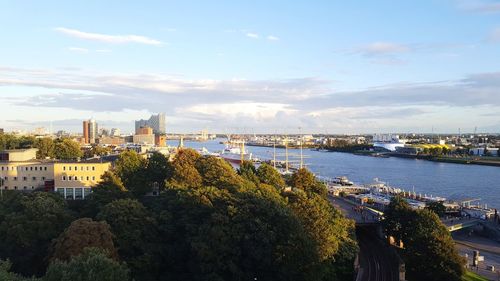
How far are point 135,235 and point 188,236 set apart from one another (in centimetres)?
122

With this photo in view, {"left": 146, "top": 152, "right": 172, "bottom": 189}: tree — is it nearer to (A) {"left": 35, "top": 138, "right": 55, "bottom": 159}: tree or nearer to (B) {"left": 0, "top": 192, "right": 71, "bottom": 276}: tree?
(B) {"left": 0, "top": 192, "right": 71, "bottom": 276}: tree

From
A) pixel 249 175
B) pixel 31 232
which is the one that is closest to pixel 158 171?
pixel 249 175

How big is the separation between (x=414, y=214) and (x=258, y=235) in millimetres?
6538

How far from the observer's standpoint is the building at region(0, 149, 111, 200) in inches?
691

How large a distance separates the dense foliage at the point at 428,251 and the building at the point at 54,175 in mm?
11361

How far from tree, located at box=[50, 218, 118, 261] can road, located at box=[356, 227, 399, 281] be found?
20.6ft

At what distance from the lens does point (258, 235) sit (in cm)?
1014

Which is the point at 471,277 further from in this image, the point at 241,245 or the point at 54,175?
the point at 54,175

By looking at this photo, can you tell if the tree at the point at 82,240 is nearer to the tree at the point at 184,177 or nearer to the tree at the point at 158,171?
the tree at the point at 184,177

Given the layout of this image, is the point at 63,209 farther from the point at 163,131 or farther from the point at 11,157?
→ the point at 163,131

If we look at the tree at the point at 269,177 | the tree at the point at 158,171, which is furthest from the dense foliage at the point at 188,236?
the tree at the point at 269,177

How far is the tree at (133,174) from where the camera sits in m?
17.0

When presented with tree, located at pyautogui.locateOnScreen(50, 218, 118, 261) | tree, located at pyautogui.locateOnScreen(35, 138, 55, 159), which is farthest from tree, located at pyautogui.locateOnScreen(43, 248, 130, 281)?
tree, located at pyautogui.locateOnScreen(35, 138, 55, 159)

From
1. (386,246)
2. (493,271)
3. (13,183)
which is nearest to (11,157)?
(13,183)
